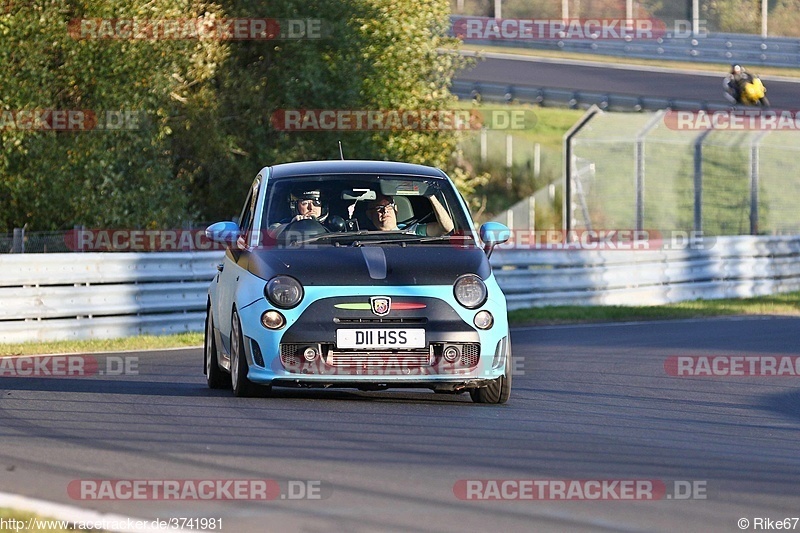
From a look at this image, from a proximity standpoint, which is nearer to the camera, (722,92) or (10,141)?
(10,141)

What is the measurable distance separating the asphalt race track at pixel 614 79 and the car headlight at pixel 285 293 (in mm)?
33384

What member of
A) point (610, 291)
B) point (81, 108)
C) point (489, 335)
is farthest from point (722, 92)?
point (489, 335)

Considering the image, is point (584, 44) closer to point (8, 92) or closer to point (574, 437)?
point (8, 92)

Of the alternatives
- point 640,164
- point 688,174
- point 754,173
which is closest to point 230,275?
point 640,164

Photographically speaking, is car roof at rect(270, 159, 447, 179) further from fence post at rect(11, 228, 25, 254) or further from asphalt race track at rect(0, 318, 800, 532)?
fence post at rect(11, 228, 25, 254)

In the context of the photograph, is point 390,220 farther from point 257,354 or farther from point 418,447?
point 418,447

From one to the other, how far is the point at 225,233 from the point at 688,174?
26719 millimetres

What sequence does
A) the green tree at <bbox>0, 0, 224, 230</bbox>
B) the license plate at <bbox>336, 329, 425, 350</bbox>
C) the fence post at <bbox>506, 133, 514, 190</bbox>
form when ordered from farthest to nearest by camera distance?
the fence post at <bbox>506, 133, 514, 190</bbox> → the green tree at <bbox>0, 0, 224, 230</bbox> → the license plate at <bbox>336, 329, 425, 350</bbox>

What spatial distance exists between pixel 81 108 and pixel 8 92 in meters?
1.25

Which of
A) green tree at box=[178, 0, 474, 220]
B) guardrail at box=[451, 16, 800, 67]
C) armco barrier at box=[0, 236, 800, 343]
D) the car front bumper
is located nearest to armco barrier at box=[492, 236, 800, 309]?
armco barrier at box=[0, 236, 800, 343]

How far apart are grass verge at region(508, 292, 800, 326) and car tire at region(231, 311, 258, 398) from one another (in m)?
10.4

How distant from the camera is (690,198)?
35156 mm

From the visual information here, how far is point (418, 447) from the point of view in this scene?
788 centimetres

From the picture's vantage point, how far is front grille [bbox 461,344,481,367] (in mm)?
9680
